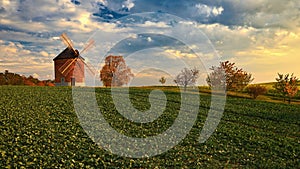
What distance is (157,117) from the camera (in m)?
32.1

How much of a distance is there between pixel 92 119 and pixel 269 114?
2379 cm

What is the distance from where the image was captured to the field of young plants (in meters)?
17.1

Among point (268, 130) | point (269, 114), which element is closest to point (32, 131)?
point (268, 130)

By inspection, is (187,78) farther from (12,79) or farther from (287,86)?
(12,79)

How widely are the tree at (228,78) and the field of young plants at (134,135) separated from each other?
38.1 metres

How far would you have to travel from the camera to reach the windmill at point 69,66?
7588 centimetres

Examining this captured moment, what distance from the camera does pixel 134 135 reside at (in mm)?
23719

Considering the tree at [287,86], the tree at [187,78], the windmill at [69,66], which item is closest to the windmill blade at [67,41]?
the windmill at [69,66]

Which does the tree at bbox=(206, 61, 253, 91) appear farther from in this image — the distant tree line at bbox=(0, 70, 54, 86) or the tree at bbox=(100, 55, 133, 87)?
the distant tree line at bbox=(0, 70, 54, 86)

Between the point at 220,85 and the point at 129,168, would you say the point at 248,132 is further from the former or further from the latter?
the point at 220,85

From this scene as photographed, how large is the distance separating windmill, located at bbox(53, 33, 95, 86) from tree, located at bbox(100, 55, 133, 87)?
7825 mm

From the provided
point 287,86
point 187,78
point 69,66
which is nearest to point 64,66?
point 69,66

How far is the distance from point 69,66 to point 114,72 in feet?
47.8

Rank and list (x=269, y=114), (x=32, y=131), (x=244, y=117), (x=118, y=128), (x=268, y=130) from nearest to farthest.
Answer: (x=32, y=131)
(x=118, y=128)
(x=268, y=130)
(x=244, y=117)
(x=269, y=114)
